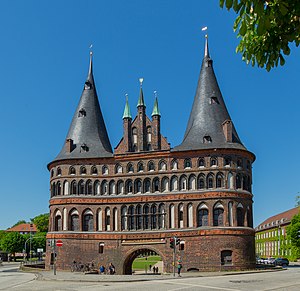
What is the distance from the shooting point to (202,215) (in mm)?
52781

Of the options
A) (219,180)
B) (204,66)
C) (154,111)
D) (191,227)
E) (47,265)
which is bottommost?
(47,265)

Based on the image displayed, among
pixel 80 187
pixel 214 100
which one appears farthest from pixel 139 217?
pixel 214 100

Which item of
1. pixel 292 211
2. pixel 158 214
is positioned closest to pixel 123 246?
pixel 158 214

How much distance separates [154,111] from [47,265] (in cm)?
2154

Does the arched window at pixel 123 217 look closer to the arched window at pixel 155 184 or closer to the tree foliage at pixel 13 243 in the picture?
the arched window at pixel 155 184

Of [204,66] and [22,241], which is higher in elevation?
[204,66]

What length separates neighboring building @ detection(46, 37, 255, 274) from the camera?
52188 mm

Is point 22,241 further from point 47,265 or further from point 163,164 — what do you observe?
point 163,164

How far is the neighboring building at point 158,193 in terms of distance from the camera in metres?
52.2

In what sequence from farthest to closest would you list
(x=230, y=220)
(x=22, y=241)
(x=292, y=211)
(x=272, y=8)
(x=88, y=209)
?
1. (x=292, y=211)
2. (x=22, y=241)
3. (x=88, y=209)
4. (x=230, y=220)
5. (x=272, y=8)

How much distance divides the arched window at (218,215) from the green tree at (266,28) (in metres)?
45.7

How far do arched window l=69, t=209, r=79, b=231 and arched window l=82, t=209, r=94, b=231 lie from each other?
0.77 m

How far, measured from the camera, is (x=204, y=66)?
5912 centimetres

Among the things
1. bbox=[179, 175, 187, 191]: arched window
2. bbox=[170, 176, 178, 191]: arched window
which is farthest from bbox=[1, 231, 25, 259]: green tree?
bbox=[179, 175, 187, 191]: arched window
